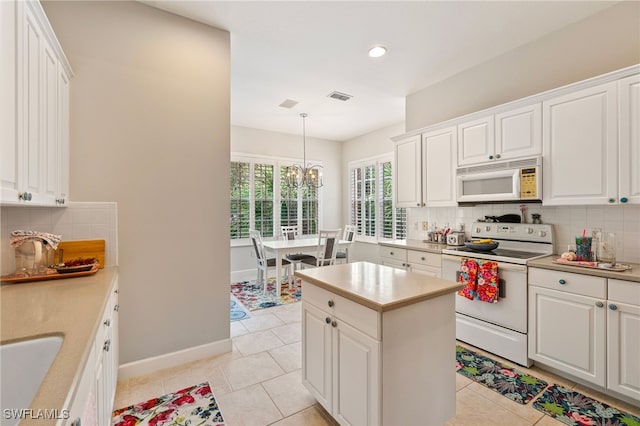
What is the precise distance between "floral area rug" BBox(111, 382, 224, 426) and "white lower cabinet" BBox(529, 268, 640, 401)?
2.45 meters

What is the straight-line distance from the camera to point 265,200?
19.3 feet

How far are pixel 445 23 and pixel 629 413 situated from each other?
3173 mm

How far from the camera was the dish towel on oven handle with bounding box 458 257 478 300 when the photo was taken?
2658mm

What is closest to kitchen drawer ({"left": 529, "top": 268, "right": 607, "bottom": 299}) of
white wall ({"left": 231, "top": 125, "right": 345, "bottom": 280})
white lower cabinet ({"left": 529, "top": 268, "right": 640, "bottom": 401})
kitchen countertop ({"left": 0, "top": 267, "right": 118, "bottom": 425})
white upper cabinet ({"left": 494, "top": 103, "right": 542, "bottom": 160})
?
white lower cabinet ({"left": 529, "top": 268, "right": 640, "bottom": 401})

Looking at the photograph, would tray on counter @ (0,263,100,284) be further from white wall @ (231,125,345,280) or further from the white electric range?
white wall @ (231,125,345,280)

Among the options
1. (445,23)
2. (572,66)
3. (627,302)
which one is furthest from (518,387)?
(445,23)

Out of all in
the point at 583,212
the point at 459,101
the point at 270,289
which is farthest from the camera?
the point at 270,289

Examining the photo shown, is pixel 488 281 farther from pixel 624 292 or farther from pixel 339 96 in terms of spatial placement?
pixel 339 96

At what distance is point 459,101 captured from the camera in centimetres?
349

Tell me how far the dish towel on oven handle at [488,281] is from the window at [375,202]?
2764mm

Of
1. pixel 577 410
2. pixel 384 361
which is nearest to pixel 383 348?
pixel 384 361

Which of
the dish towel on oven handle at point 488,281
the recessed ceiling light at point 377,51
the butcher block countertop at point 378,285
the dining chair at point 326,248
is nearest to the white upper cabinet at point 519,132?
the dish towel on oven handle at point 488,281

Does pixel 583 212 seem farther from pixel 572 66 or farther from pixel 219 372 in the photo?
pixel 219 372

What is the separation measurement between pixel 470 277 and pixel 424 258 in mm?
553
